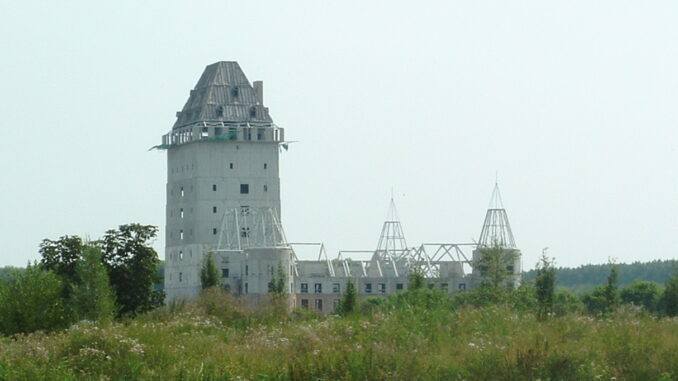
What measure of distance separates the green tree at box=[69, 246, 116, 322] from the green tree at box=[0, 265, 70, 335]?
544cm

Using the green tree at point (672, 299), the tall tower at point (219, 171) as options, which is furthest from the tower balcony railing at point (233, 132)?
the green tree at point (672, 299)

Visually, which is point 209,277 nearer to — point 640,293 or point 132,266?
point 132,266

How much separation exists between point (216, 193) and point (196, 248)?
788 cm

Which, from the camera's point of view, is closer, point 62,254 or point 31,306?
point 31,306

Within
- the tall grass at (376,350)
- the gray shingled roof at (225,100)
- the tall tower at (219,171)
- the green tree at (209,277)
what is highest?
the gray shingled roof at (225,100)

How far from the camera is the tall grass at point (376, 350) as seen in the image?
30.6 metres

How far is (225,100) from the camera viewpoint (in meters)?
193

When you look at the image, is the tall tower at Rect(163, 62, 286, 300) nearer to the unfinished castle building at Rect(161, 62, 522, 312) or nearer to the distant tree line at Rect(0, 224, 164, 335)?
the unfinished castle building at Rect(161, 62, 522, 312)

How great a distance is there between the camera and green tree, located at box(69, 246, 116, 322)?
61.6 m

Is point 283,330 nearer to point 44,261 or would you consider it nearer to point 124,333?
point 124,333

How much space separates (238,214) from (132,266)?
10401cm

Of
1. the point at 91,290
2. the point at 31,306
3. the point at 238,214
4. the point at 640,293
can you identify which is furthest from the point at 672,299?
the point at 238,214

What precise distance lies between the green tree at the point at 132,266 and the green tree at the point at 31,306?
25.8 metres

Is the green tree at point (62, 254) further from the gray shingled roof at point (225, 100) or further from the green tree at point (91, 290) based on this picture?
the gray shingled roof at point (225, 100)
